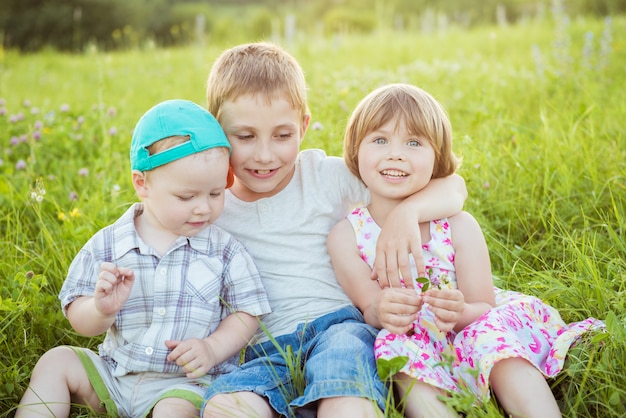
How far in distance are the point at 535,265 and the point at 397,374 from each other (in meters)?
1.04

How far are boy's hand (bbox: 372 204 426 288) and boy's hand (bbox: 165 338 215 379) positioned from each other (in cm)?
62

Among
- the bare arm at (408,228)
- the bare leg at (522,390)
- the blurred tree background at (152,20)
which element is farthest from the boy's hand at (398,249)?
the blurred tree background at (152,20)

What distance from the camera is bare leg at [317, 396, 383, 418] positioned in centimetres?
181

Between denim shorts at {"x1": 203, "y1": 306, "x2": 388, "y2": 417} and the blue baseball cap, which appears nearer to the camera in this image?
denim shorts at {"x1": 203, "y1": 306, "x2": 388, "y2": 417}

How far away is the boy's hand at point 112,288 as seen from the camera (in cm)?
195

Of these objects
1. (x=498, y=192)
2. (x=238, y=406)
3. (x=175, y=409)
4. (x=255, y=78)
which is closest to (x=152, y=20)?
(x=498, y=192)

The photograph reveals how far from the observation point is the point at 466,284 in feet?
7.30

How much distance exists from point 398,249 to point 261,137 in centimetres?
62

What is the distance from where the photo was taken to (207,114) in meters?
2.20

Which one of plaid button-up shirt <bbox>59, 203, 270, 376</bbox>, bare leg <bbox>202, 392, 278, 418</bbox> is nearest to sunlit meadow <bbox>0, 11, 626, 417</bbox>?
plaid button-up shirt <bbox>59, 203, 270, 376</bbox>

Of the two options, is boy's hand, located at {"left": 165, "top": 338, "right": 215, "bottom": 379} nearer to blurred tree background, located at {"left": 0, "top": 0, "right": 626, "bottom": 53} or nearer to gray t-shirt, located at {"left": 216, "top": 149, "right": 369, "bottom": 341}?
gray t-shirt, located at {"left": 216, "top": 149, "right": 369, "bottom": 341}

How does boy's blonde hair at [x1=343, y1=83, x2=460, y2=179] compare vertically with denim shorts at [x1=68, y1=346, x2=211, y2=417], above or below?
above

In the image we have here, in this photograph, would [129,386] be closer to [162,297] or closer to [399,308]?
[162,297]

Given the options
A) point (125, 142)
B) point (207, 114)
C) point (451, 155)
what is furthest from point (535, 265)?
point (125, 142)
